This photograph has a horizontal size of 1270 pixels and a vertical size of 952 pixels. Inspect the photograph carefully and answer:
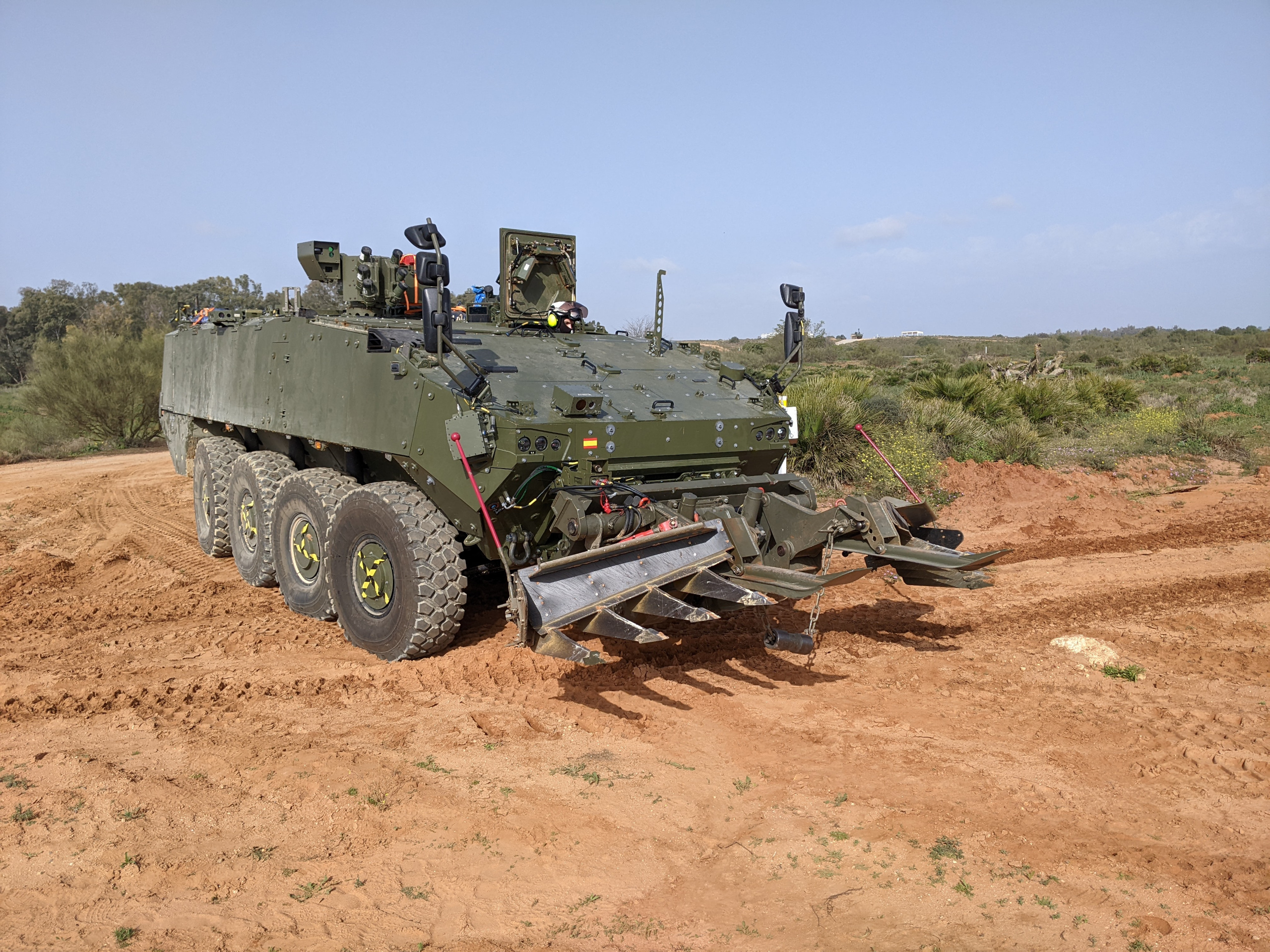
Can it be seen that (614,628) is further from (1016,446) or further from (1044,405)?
(1044,405)

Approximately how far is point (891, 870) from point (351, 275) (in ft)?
24.0

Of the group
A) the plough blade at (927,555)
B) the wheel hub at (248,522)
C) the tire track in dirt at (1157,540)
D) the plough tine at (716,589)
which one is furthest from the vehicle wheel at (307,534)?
the tire track in dirt at (1157,540)

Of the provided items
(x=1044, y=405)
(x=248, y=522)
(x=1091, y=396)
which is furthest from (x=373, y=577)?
(x=1091, y=396)

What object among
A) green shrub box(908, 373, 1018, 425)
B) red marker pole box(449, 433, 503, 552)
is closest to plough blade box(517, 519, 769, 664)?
red marker pole box(449, 433, 503, 552)

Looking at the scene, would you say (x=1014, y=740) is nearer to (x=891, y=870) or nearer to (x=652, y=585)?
(x=891, y=870)

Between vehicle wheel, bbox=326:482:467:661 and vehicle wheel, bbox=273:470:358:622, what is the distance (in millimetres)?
449

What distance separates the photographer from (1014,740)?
5.22 metres

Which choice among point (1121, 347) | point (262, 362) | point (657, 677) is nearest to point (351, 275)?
point (262, 362)

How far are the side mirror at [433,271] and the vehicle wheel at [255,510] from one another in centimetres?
344

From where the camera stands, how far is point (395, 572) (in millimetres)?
6402

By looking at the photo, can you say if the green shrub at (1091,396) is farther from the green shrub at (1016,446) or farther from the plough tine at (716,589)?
the plough tine at (716,589)

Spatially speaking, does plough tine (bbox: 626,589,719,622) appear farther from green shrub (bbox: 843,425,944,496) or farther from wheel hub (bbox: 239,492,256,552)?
green shrub (bbox: 843,425,944,496)

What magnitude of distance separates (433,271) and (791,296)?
3.08 meters

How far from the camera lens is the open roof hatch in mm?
8055
